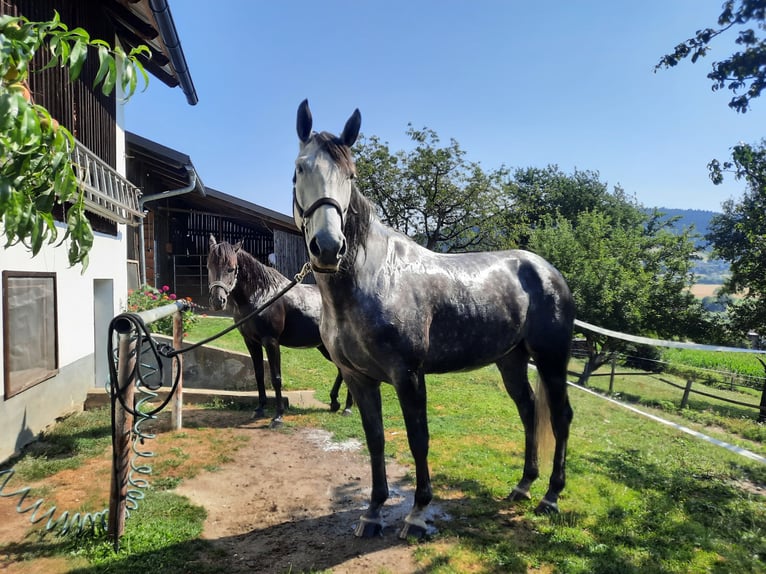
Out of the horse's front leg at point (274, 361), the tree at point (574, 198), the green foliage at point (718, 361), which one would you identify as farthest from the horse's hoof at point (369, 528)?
the tree at point (574, 198)

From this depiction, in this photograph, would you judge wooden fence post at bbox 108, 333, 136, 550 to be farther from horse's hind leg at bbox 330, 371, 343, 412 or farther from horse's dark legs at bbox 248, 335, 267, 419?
horse's hind leg at bbox 330, 371, 343, 412

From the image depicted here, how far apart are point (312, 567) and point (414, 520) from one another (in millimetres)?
708

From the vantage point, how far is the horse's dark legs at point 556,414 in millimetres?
3332

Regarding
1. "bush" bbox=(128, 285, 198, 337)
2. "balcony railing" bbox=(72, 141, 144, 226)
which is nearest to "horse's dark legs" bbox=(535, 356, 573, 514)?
"balcony railing" bbox=(72, 141, 144, 226)

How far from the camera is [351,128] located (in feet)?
→ 8.22

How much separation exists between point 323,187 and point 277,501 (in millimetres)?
2557

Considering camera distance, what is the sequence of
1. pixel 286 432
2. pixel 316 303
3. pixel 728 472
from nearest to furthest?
→ 1. pixel 728 472
2. pixel 286 432
3. pixel 316 303

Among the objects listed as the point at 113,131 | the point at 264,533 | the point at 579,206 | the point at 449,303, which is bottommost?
the point at 264,533

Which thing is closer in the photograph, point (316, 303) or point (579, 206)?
point (316, 303)

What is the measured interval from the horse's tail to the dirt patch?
1.00m

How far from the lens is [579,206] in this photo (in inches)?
1599

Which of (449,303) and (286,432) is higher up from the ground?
(449,303)

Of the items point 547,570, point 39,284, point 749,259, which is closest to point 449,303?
point 547,570

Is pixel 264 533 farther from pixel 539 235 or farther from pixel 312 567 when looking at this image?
pixel 539 235
